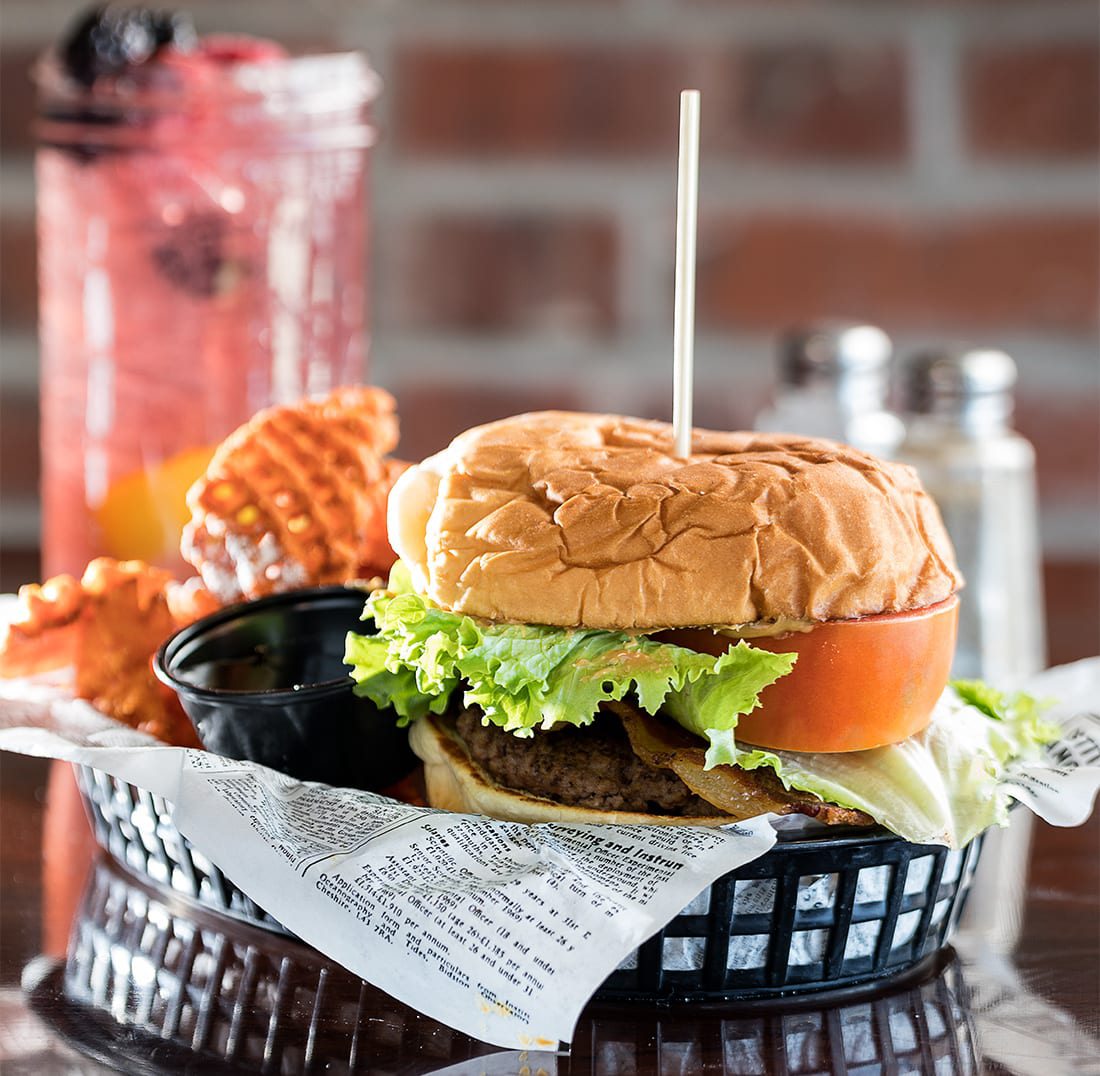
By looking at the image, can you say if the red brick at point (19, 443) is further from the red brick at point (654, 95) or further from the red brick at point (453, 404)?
the red brick at point (654, 95)

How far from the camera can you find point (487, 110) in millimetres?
2170

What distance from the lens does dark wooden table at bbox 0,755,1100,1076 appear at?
2.58 feet

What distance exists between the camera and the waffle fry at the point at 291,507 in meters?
1.11

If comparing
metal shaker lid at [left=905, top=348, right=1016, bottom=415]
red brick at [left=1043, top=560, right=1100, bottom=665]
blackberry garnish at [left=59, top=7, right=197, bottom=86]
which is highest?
blackberry garnish at [left=59, top=7, right=197, bottom=86]

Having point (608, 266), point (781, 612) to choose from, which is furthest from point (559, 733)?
point (608, 266)

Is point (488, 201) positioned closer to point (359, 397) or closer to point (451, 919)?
point (359, 397)

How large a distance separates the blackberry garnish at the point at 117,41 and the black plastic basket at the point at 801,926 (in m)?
1.00

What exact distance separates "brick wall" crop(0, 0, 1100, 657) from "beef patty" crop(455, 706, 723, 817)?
52.1 inches

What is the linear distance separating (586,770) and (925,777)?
0.17m

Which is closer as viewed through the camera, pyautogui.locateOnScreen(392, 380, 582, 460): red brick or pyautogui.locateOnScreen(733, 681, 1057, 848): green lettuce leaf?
pyautogui.locateOnScreen(733, 681, 1057, 848): green lettuce leaf

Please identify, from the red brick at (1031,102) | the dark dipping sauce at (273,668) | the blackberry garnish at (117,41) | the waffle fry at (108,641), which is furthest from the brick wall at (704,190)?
the dark dipping sauce at (273,668)

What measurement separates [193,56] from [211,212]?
142 millimetres

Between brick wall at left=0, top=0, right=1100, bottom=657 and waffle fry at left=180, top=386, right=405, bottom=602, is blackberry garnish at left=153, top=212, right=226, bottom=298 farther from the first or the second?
brick wall at left=0, top=0, right=1100, bottom=657

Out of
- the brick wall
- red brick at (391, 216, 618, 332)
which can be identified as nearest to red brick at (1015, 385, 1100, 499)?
the brick wall
